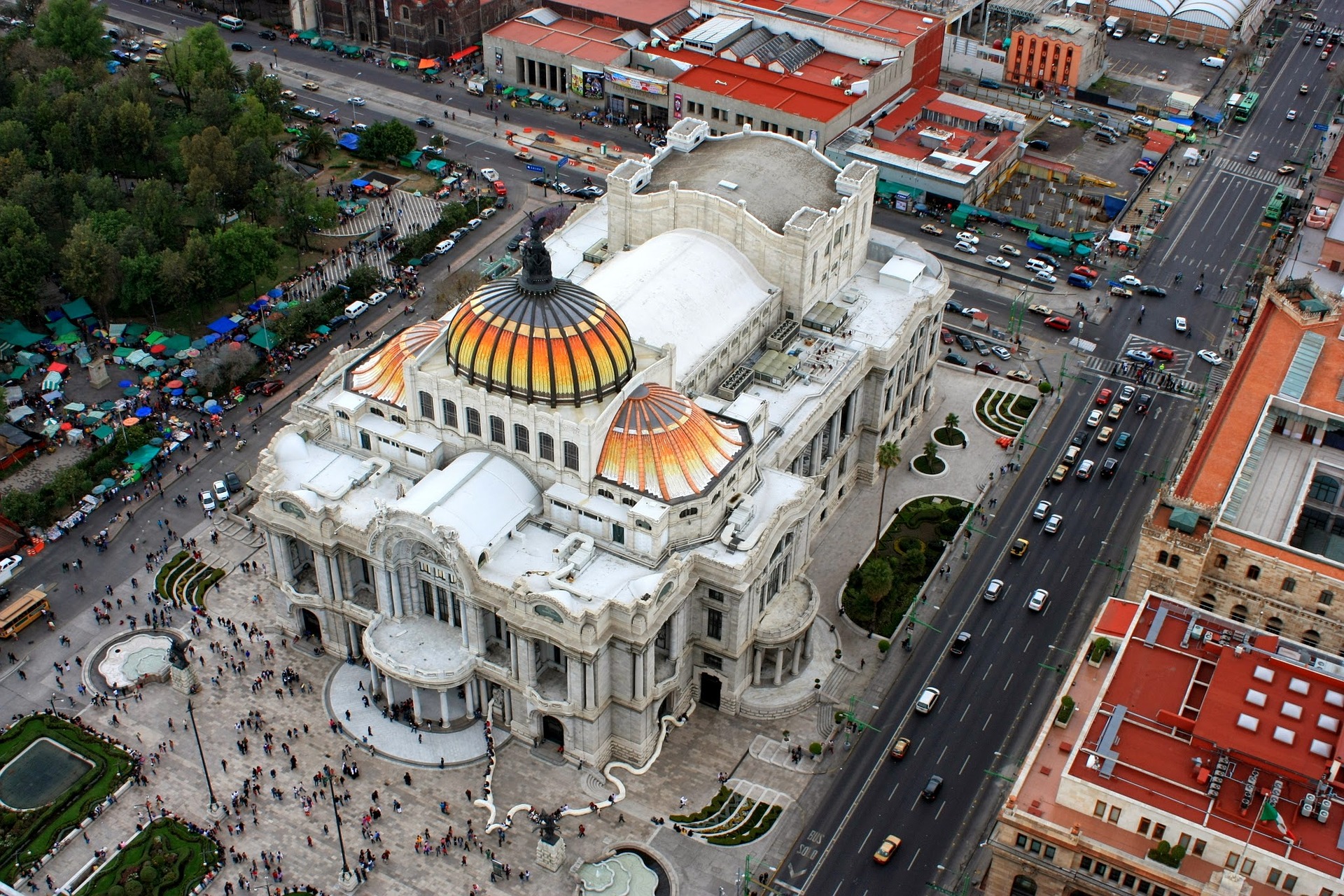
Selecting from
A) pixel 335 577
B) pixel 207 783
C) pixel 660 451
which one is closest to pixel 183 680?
pixel 207 783

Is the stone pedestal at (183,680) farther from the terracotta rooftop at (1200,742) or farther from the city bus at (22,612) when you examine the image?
the terracotta rooftop at (1200,742)

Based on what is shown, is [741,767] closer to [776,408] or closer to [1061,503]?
[776,408]

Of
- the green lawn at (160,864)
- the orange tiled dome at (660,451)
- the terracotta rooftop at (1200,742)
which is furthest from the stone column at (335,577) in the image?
the terracotta rooftop at (1200,742)

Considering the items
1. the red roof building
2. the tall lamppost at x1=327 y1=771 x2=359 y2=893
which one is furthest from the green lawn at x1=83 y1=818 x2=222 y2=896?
the red roof building

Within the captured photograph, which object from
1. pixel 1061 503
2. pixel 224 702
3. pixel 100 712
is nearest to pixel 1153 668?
pixel 1061 503

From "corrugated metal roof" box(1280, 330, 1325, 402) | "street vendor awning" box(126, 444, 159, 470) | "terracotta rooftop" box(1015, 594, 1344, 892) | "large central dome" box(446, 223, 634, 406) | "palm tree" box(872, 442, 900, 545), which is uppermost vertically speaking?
"large central dome" box(446, 223, 634, 406)

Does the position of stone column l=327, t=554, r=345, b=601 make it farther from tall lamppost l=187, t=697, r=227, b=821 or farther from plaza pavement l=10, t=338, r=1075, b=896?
tall lamppost l=187, t=697, r=227, b=821

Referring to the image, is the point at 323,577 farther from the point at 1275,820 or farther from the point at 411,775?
the point at 1275,820
